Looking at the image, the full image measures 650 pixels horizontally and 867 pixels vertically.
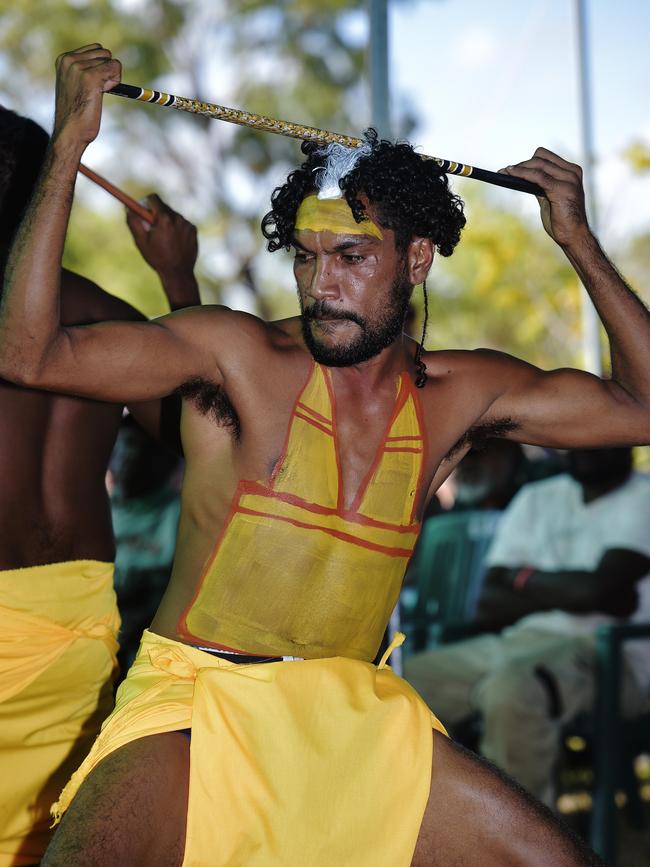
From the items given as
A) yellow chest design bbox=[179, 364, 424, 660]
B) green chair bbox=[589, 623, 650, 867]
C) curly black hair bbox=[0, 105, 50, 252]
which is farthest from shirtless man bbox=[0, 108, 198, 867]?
green chair bbox=[589, 623, 650, 867]

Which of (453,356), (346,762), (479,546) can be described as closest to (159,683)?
(346,762)

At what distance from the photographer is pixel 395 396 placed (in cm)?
284

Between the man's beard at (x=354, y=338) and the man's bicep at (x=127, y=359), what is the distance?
1.00 feet

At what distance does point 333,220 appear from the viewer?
272cm

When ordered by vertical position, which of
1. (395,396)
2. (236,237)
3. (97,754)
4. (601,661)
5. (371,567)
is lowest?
(601,661)

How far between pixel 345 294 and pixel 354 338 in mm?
116

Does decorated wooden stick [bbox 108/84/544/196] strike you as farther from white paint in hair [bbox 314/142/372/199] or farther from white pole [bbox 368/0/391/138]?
white pole [bbox 368/0/391/138]

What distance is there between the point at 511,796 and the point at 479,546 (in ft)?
12.0

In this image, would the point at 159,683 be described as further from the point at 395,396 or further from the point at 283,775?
the point at 395,396

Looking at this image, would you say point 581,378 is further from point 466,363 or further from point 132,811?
point 132,811

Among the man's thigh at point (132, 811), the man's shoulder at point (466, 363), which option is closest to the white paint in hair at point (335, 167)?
the man's shoulder at point (466, 363)

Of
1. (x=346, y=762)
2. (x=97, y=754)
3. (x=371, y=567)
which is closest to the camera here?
(x=97, y=754)

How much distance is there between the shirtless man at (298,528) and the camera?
2.29m

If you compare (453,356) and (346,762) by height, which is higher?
(453,356)
